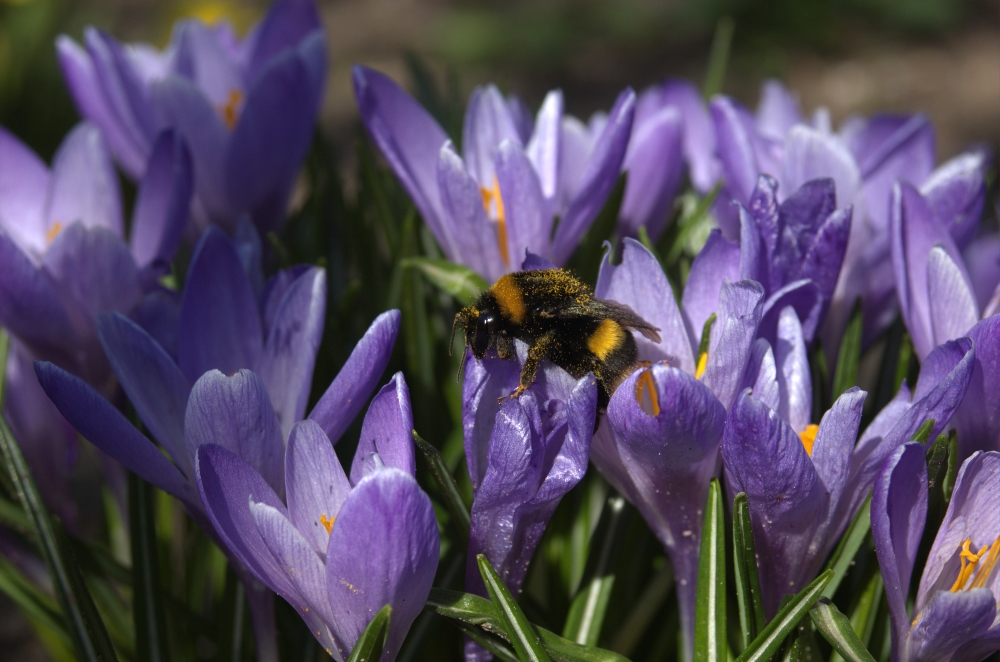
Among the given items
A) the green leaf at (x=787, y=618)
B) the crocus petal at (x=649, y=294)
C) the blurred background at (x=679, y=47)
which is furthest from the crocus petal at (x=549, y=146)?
the blurred background at (x=679, y=47)

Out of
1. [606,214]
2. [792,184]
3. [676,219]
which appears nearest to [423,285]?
[606,214]

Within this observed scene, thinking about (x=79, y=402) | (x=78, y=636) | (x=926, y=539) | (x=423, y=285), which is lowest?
(x=78, y=636)

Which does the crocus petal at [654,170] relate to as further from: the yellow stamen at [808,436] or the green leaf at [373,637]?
the green leaf at [373,637]

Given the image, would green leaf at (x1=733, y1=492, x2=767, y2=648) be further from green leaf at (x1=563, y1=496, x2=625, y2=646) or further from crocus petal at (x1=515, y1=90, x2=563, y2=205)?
crocus petal at (x1=515, y1=90, x2=563, y2=205)

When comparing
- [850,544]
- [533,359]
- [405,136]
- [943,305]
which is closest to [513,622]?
[533,359]

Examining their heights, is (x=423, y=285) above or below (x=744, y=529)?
above

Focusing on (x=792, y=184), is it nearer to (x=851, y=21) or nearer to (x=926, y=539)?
(x=926, y=539)

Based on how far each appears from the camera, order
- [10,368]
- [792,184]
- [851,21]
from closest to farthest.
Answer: [792,184], [10,368], [851,21]

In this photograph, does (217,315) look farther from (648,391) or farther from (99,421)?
(648,391)
